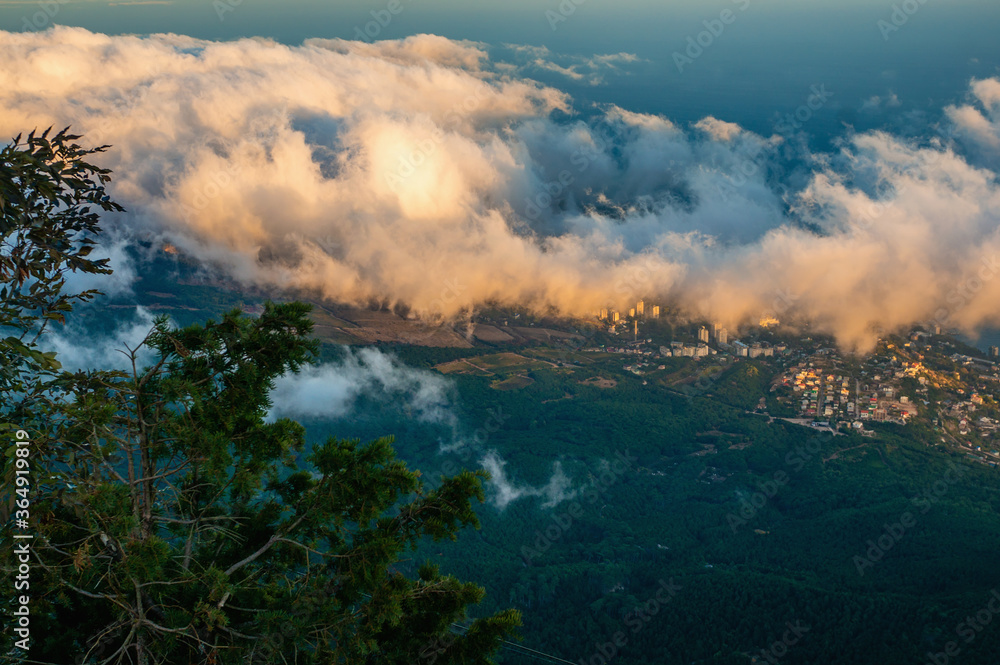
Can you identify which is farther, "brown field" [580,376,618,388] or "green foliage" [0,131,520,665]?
"brown field" [580,376,618,388]

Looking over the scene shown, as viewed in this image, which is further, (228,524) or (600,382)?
(600,382)

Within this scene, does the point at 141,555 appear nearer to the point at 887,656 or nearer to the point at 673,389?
the point at 887,656

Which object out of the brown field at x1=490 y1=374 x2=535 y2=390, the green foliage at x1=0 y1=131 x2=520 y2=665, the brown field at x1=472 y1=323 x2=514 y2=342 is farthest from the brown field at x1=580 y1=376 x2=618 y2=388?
the green foliage at x1=0 y1=131 x2=520 y2=665

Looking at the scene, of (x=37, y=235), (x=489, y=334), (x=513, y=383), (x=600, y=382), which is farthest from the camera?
(x=489, y=334)

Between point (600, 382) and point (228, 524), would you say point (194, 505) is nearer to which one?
point (228, 524)

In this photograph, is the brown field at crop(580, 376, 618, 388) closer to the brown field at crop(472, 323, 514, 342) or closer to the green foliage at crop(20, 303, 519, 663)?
the brown field at crop(472, 323, 514, 342)

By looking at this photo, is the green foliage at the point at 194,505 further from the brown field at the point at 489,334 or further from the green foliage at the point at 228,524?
the brown field at the point at 489,334

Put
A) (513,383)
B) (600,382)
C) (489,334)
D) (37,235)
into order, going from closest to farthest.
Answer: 1. (37,235)
2. (513,383)
3. (600,382)
4. (489,334)

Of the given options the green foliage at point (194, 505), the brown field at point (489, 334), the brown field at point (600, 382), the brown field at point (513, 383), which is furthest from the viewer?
the brown field at point (489, 334)

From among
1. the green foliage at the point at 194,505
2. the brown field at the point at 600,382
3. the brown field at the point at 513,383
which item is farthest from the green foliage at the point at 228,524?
the brown field at the point at 600,382

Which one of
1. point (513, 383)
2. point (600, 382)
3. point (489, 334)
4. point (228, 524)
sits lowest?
point (489, 334)

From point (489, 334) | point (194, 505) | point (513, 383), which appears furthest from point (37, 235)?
point (489, 334)

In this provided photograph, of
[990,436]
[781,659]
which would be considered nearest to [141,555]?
[781,659]

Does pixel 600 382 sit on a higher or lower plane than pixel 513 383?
higher
